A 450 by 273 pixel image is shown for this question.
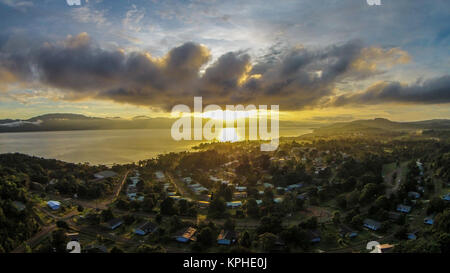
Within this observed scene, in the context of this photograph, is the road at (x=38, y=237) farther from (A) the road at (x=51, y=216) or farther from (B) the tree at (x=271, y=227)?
(B) the tree at (x=271, y=227)

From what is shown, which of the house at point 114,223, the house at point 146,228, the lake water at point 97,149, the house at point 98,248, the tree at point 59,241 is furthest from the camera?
the lake water at point 97,149

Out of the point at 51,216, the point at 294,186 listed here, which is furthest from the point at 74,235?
the point at 294,186

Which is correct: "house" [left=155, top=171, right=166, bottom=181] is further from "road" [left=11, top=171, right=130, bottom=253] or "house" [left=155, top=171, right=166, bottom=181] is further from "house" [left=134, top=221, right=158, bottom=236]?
"house" [left=134, top=221, right=158, bottom=236]

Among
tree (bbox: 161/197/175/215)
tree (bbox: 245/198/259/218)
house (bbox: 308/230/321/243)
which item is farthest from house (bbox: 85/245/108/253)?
house (bbox: 308/230/321/243)

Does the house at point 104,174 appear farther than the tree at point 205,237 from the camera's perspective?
Yes

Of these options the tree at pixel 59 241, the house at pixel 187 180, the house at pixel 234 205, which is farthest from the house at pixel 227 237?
the house at pixel 187 180
